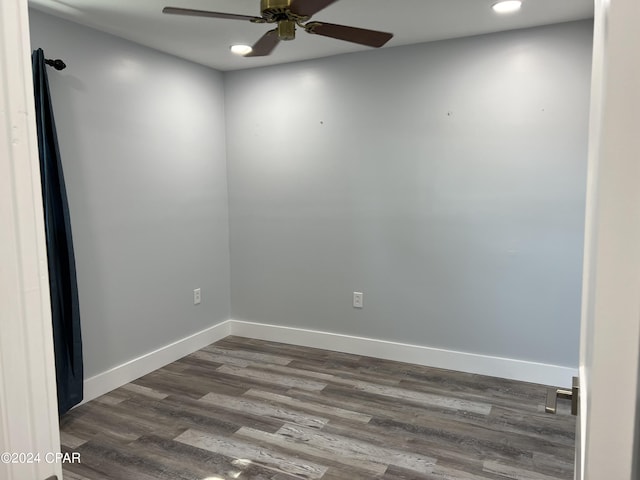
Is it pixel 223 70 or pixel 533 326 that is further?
pixel 223 70

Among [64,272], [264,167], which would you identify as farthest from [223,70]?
[64,272]

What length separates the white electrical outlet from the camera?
3.70 metres

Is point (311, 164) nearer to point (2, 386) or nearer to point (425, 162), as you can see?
point (425, 162)

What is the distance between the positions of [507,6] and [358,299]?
225 cm

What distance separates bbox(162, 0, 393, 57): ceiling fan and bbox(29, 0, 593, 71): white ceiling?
1.60 ft

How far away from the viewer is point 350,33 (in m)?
2.06

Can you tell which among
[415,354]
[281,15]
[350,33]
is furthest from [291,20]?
[415,354]

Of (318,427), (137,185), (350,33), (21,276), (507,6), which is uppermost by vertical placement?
(507,6)

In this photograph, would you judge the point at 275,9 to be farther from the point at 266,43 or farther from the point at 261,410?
the point at 261,410

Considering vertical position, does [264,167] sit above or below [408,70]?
below

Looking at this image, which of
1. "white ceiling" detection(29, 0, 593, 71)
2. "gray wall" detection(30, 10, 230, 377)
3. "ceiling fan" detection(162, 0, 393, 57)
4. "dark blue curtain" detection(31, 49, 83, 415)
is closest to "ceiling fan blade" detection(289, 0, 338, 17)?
"ceiling fan" detection(162, 0, 393, 57)

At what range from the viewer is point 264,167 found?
3.97m

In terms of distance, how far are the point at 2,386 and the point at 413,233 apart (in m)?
3.05

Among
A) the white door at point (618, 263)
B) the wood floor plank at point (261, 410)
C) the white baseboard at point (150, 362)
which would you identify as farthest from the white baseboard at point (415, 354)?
the white door at point (618, 263)
